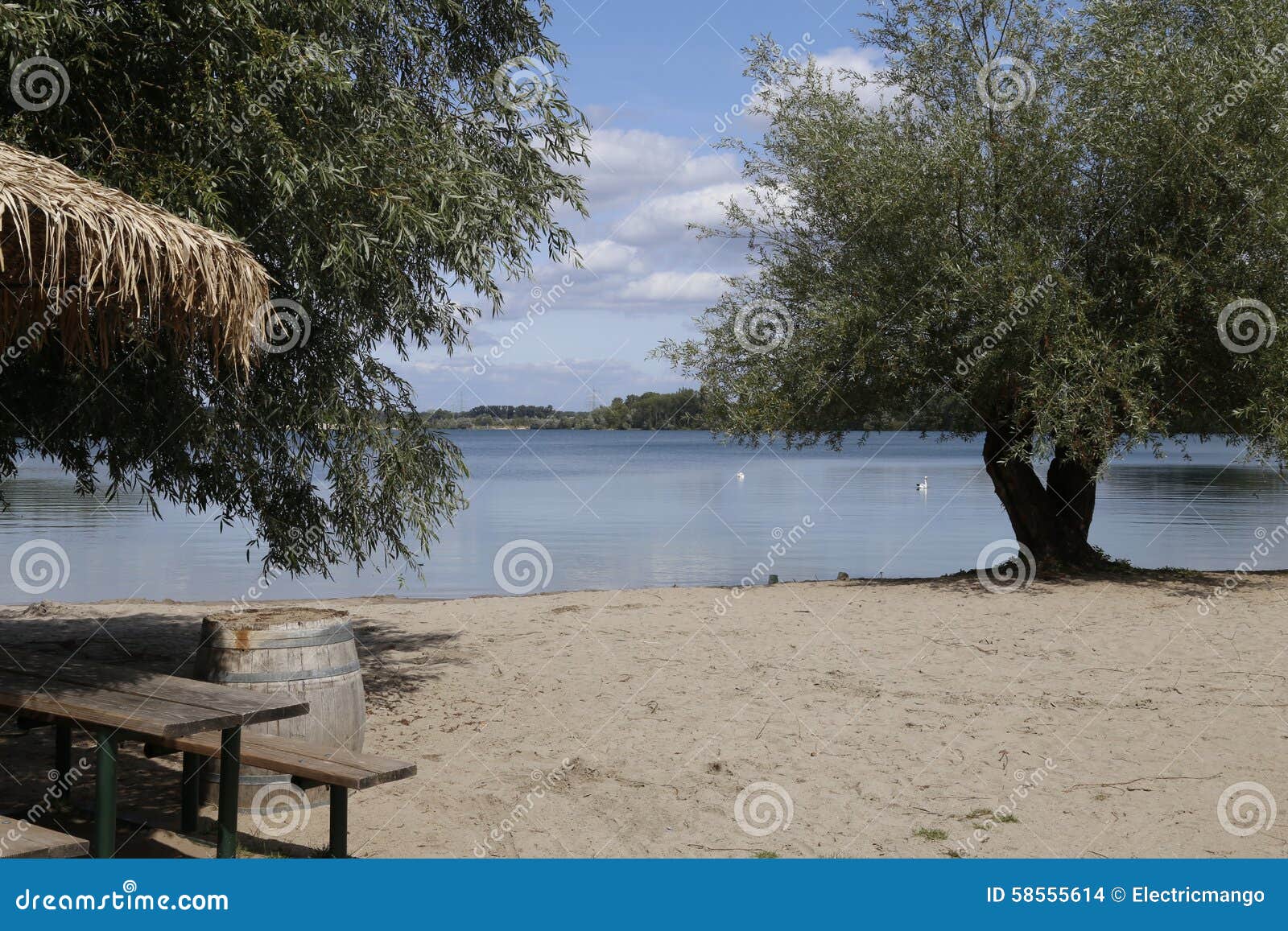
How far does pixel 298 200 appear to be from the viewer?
6402 mm

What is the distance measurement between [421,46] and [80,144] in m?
2.40

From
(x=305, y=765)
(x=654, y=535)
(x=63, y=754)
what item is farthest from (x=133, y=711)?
(x=654, y=535)

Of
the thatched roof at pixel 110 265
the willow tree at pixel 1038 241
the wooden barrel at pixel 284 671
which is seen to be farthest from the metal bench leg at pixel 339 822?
the willow tree at pixel 1038 241

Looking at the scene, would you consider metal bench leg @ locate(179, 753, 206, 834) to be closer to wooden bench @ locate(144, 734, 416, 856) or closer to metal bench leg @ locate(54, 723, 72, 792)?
wooden bench @ locate(144, 734, 416, 856)

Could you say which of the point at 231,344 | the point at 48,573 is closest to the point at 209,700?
the point at 231,344

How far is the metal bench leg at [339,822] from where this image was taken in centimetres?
525

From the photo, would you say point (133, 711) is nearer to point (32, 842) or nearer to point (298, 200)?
point (32, 842)

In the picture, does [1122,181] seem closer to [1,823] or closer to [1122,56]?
[1122,56]

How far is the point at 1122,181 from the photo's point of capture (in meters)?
13.0

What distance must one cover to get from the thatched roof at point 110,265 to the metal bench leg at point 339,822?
2163 mm

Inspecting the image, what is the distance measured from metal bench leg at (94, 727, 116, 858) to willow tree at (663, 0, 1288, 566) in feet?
31.8

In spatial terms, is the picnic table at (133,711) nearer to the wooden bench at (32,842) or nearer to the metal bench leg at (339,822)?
the metal bench leg at (339,822)

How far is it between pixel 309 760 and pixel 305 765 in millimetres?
114

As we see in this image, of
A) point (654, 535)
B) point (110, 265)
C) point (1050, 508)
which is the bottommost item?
point (654, 535)
